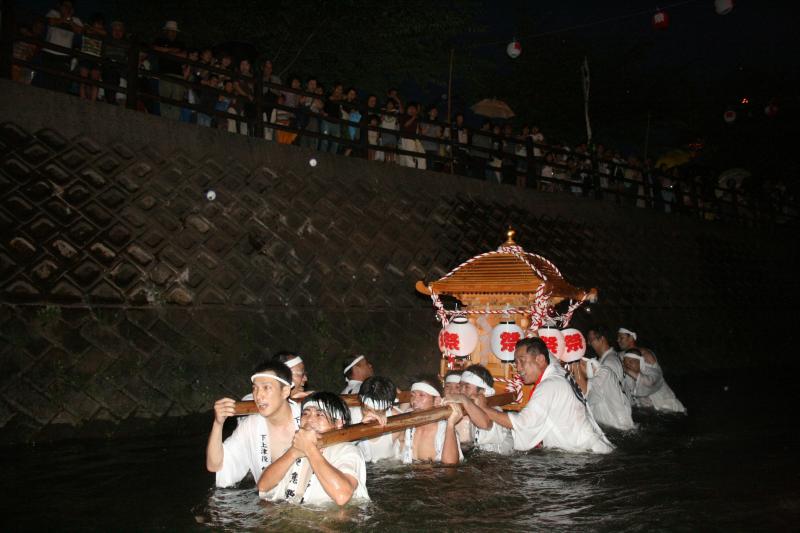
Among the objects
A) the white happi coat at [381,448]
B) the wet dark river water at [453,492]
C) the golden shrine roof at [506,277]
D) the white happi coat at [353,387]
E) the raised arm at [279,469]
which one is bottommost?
the wet dark river water at [453,492]

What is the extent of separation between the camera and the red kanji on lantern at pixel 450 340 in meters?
7.51

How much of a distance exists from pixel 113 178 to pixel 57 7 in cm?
312

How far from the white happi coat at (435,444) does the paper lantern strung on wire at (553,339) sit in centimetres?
221

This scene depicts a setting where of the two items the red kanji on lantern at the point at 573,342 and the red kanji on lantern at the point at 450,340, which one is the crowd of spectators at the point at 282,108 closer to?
the red kanji on lantern at the point at 450,340

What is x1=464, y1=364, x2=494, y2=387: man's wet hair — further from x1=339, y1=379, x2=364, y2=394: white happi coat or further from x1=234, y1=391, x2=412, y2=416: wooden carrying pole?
x1=339, y1=379, x2=364, y2=394: white happi coat

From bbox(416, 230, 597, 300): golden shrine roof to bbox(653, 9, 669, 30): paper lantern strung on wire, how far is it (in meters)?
8.52

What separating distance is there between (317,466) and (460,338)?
3.93 meters

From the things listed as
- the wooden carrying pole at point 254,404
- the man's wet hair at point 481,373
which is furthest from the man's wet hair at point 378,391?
the man's wet hair at point 481,373

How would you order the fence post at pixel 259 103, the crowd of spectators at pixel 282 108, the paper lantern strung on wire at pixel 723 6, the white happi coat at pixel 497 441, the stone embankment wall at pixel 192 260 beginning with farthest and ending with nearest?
the paper lantern strung on wire at pixel 723 6, the fence post at pixel 259 103, the crowd of spectators at pixel 282 108, the stone embankment wall at pixel 192 260, the white happi coat at pixel 497 441

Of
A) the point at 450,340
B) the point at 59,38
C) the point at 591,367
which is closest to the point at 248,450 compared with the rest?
the point at 450,340

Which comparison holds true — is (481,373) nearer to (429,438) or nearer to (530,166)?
(429,438)

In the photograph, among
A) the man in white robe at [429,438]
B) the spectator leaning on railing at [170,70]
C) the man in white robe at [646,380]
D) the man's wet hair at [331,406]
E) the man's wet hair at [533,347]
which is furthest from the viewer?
the spectator leaning on railing at [170,70]

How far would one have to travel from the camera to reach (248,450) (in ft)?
15.6

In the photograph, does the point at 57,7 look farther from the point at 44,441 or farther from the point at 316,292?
the point at 44,441
